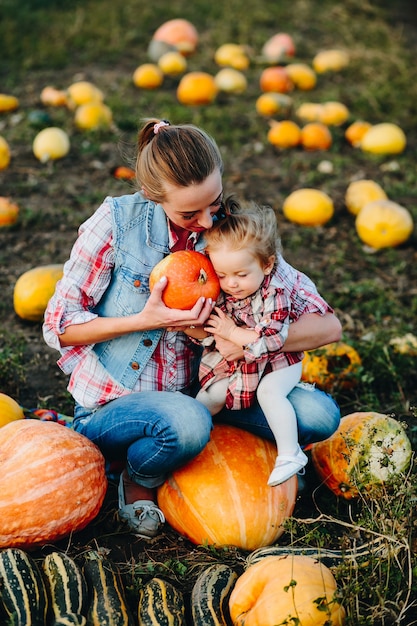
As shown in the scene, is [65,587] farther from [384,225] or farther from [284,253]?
[384,225]

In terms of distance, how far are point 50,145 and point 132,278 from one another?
462cm

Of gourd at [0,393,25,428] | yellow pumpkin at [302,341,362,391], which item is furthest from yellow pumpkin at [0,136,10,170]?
yellow pumpkin at [302,341,362,391]

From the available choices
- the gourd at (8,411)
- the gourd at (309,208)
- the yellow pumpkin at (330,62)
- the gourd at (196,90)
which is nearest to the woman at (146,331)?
the gourd at (8,411)

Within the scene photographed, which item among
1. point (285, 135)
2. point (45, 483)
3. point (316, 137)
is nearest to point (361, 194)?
point (316, 137)

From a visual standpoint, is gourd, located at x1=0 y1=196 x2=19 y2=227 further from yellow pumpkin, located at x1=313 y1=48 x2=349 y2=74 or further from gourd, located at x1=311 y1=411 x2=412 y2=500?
yellow pumpkin, located at x1=313 y1=48 x2=349 y2=74

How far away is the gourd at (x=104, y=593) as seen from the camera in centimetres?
271

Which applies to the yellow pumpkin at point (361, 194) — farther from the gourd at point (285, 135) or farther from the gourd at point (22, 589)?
the gourd at point (22, 589)

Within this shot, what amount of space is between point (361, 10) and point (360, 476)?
40.5 feet

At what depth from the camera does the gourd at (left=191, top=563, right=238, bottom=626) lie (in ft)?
9.23

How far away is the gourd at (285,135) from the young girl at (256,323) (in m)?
5.06

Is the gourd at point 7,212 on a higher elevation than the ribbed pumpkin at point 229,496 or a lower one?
lower

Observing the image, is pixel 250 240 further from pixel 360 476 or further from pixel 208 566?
pixel 208 566

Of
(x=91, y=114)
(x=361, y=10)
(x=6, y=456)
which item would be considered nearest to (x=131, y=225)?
(x=6, y=456)

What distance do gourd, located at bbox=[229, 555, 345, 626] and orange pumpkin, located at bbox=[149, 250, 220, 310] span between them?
1.15 meters
